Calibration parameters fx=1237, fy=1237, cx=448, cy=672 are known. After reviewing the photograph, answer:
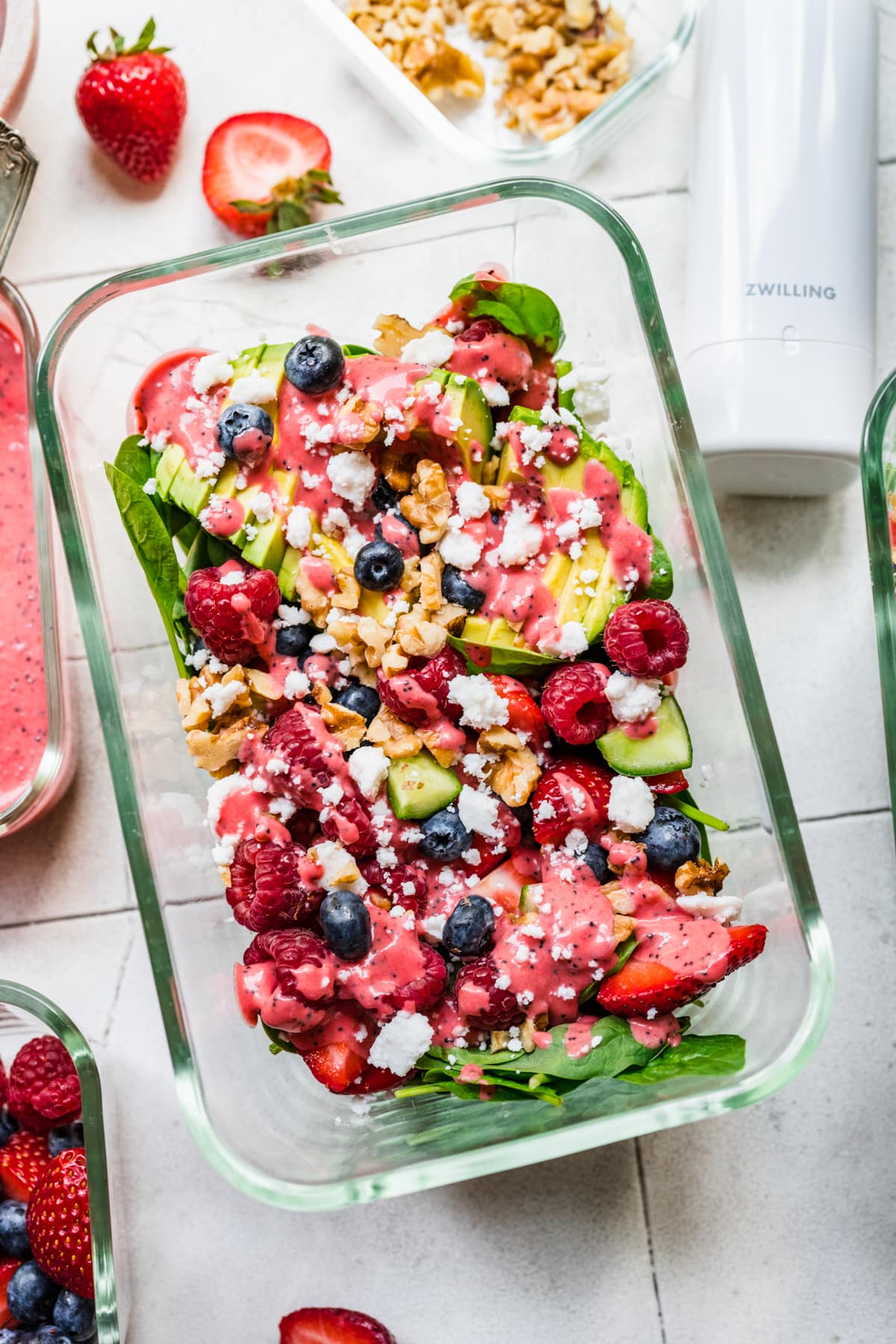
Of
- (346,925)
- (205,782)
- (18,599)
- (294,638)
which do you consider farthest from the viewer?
(18,599)

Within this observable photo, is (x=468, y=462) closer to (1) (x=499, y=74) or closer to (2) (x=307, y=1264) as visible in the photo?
(1) (x=499, y=74)

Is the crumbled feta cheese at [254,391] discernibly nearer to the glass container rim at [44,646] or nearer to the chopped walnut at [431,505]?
the chopped walnut at [431,505]

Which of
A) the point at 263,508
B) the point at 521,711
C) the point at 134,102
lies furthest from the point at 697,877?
the point at 134,102

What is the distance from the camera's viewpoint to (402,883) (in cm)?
122

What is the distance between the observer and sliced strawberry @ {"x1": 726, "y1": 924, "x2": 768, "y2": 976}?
1.17m

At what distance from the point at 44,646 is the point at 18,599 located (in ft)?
0.36

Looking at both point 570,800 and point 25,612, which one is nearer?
point 570,800

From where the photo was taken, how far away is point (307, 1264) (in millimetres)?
1534

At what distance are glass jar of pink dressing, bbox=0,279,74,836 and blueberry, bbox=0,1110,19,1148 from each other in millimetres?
387

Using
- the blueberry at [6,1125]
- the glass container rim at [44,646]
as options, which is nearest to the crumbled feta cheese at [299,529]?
the glass container rim at [44,646]

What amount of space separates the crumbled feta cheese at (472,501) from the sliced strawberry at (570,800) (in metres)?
0.26

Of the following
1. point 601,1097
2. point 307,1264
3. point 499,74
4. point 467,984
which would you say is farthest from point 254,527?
point 307,1264

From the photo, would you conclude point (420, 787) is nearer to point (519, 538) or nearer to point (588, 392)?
point (519, 538)

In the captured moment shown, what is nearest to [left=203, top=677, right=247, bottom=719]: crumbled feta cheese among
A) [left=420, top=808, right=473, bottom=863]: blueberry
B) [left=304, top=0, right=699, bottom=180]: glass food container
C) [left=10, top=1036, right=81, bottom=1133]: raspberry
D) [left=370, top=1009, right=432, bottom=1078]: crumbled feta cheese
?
[left=420, top=808, right=473, bottom=863]: blueberry
